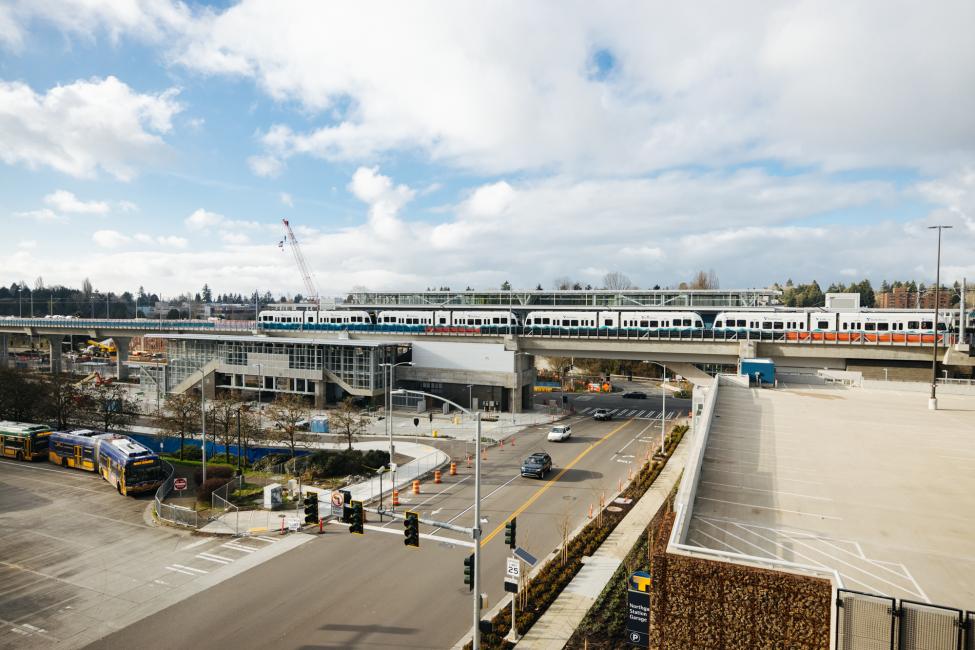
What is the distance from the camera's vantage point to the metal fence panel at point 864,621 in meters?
10.1

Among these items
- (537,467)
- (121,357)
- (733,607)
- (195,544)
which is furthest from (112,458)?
(121,357)

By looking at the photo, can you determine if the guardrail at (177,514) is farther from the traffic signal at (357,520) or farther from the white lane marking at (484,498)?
the white lane marking at (484,498)

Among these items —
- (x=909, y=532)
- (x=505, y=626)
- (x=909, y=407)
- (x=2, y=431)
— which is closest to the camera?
(x=909, y=532)

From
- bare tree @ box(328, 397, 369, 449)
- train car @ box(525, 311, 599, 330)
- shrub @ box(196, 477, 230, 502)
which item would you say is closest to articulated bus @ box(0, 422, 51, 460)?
shrub @ box(196, 477, 230, 502)

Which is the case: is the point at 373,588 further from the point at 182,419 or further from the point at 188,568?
the point at 182,419

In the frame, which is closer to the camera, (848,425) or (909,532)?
(909,532)

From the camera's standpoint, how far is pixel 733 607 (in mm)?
11344

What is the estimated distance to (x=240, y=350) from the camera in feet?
229

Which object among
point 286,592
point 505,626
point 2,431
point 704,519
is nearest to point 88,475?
point 2,431

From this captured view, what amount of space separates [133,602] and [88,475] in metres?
25.9

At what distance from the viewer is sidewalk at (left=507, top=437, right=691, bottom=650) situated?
679 inches

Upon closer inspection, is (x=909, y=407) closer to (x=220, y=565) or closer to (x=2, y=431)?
(x=220, y=565)

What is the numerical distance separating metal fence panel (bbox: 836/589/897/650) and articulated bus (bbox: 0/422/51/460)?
55.1 m

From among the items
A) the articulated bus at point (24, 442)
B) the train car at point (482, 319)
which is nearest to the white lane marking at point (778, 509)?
the train car at point (482, 319)
